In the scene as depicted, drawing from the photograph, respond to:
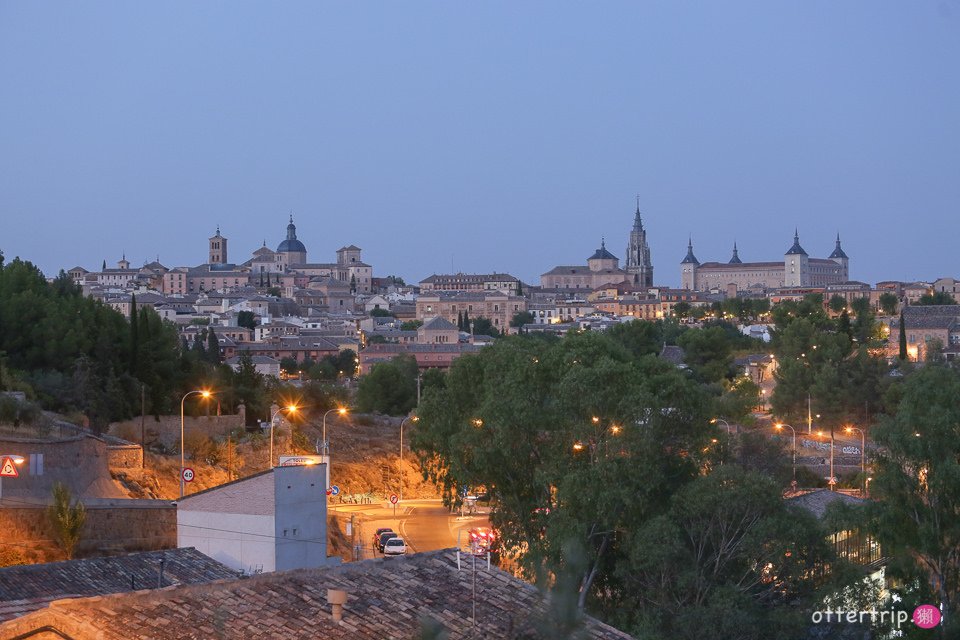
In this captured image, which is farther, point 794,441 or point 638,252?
point 638,252

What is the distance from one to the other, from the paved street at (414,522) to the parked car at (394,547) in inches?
9.0

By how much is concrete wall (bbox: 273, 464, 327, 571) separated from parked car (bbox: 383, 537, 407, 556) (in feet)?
16.8

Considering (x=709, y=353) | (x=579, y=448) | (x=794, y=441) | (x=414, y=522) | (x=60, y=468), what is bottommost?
(x=414, y=522)

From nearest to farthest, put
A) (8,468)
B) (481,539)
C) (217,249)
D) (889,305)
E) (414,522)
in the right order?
(8,468)
(481,539)
(414,522)
(889,305)
(217,249)

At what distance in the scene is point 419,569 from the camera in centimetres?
1148

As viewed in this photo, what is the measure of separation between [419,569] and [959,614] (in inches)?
231

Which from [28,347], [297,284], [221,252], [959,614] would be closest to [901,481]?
[959,614]

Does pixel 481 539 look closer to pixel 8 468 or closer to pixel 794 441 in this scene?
pixel 8 468

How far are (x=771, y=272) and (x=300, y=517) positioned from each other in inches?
6366

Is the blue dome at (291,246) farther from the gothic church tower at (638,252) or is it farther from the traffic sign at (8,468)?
the traffic sign at (8,468)

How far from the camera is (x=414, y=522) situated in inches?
1043

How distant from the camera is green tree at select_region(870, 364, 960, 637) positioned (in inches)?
593

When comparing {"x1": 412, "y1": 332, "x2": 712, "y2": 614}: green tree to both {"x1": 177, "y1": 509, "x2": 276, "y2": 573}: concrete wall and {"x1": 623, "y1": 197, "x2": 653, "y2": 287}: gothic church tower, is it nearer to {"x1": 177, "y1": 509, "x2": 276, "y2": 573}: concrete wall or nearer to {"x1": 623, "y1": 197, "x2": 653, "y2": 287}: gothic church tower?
{"x1": 177, "y1": 509, "x2": 276, "y2": 573}: concrete wall

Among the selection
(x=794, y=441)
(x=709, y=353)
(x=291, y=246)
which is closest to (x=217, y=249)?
(x=291, y=246)
